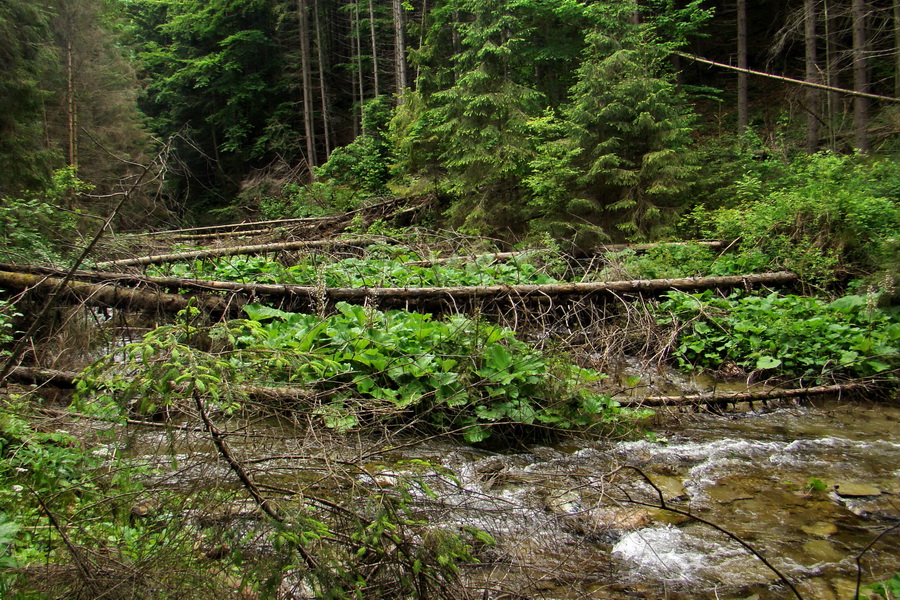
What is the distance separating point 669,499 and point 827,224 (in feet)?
21.6

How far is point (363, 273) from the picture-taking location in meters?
7.75

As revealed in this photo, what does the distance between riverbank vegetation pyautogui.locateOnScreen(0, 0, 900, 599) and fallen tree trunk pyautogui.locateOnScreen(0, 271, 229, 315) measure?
4 centimetres

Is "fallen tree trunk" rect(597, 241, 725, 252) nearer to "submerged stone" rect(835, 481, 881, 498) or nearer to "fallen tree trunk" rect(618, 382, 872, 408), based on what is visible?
"fallen tree trunk" rect(618, 382, 872, 408)

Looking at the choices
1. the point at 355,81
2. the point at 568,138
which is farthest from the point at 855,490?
the point at 355,81

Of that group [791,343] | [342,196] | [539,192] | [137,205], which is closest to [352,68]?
[342,196]

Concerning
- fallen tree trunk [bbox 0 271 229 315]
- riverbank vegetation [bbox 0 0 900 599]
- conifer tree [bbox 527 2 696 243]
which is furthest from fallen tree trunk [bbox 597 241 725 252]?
fallen tree trunk [bbox 0 271 229 315]

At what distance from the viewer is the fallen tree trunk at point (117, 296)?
6.21 m

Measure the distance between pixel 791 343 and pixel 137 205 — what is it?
56.3ft

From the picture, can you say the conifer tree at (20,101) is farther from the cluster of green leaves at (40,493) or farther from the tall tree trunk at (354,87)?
the tall tree trunk at (354,87)

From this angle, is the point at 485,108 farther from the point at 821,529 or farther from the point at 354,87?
the point at 354,87

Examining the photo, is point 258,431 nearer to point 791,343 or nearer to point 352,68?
point 791,343

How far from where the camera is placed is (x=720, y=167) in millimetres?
12391

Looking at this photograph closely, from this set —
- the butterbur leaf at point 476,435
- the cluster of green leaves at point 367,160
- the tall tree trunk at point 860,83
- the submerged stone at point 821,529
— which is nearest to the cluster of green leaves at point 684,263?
the butterbur leaf at point 476,435

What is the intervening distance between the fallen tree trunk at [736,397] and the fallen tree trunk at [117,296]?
480 centimetres
